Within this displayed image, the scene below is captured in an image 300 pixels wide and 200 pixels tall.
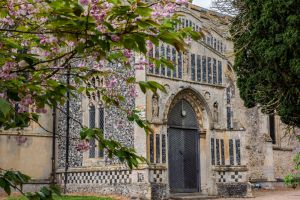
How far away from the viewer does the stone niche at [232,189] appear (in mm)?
18000

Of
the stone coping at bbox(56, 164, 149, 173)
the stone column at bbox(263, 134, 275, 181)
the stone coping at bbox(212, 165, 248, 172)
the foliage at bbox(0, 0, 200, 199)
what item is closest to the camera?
the foliage at bbox(0, 0, 200, 199)

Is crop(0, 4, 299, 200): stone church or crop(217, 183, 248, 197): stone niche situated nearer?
crop(0, 4, 299, 200): stone church

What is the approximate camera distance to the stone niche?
18.0 meters

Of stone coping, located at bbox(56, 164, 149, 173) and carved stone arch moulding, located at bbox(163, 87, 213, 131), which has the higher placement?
carved stone arch moulding, located at bbox(163, 87, 213, 131)

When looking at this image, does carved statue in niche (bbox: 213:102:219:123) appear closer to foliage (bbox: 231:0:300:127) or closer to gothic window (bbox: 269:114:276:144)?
foliage (bbox: 231:0:300:127)

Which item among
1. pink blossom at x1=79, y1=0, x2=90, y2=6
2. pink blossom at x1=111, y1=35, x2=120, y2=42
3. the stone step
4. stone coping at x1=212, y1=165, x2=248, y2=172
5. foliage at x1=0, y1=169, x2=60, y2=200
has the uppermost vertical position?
pink blossom at x1=79, y1=0, x2=90, y2=6

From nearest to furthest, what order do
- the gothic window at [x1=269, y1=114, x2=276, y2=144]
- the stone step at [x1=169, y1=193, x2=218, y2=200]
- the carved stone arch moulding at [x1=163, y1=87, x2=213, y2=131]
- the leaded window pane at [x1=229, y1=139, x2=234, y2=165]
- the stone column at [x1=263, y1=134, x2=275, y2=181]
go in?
1. the stone step at [x1=169, y1=193, x2=218, y2=200]
2. the carved stone arch moulding at [x1=163, y1=87, x2=213, y2=131]
3. the leaded window pane at [x1=229, y1=139, x2=234, y2=165]
4. the stone column at [x1=263, y1=134, x2=275, y2=181]
5. the gothic window at [x1=269, y1=114, x2=276, y2=144]

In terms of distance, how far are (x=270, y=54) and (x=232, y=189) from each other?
30.0ft

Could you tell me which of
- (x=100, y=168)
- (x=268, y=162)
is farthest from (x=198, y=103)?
(x=268, y=162)

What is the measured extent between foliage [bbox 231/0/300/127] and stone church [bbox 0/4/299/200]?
4.53m

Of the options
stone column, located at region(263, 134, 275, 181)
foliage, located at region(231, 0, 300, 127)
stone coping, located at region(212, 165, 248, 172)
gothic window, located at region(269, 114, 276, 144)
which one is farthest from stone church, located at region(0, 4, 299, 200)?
gothic window, located at region(269, 114, 276, 144)

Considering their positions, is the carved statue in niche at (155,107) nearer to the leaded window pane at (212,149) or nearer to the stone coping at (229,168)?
the leaded window pane at (212,149)

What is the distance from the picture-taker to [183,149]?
17938 millimetres

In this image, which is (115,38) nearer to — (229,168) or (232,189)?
(229,168)
